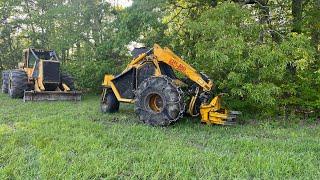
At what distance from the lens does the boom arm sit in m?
7.91

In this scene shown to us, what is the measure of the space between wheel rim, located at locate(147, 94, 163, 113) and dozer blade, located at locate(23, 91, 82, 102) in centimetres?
503

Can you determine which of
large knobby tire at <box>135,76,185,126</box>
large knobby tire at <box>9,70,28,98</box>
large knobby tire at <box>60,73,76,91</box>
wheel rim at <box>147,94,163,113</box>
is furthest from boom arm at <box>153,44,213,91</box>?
large knobby tire at <box>9,70,28,98</box>

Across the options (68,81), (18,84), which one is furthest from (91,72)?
(18,84)

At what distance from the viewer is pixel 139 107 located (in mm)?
7898

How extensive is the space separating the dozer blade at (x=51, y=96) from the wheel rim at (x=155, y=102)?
5.03 m

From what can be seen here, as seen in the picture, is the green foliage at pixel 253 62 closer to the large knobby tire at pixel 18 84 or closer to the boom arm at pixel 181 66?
the boom arm at pixel 181 66

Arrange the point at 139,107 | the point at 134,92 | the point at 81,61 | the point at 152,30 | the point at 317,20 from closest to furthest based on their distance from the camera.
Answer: the point at 139,107 → the point at 134,92 → the point at 317,20 → the point at 152,30 → the point at 81,61

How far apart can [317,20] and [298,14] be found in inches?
22.2

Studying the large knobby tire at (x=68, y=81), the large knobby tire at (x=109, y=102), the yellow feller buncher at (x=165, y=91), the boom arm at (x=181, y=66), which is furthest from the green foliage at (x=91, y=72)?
the boom arm at (x=181, y=66)

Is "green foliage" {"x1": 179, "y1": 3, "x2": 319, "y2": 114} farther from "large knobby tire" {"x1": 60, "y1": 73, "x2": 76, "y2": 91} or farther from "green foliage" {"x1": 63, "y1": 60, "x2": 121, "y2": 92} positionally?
"large knobby tire" {"x1": 60, "y1": 73, "x2": 76, "y2": 91}

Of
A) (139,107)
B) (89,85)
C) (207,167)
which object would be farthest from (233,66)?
(89,85)

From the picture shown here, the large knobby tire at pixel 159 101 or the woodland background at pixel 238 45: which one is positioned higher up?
the woodland background at pixel 238 45

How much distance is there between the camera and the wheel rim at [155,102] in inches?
311

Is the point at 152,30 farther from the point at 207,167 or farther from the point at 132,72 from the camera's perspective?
the point at 207,167
